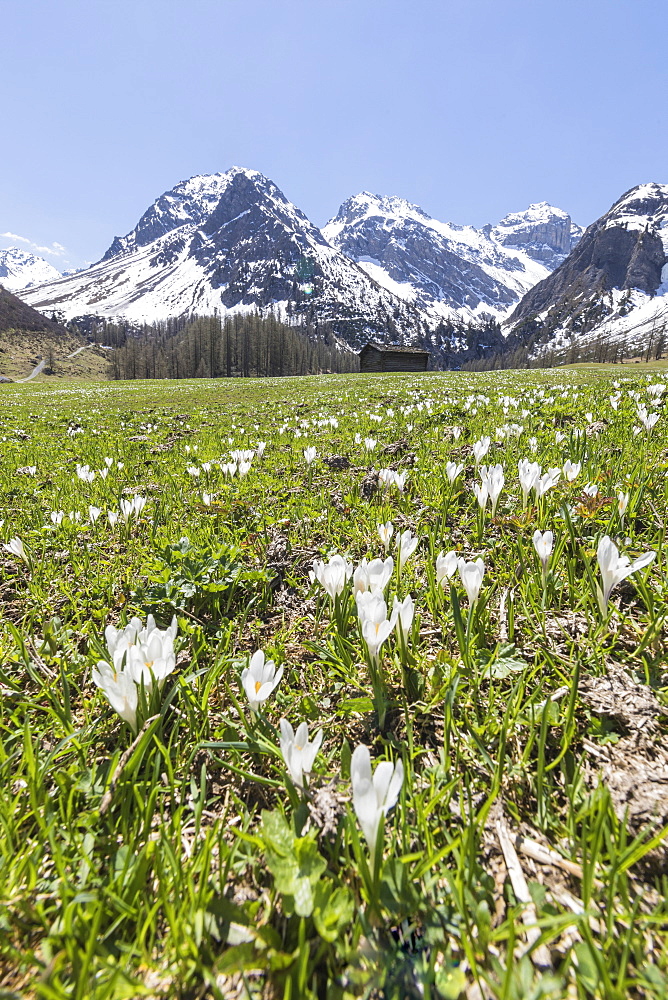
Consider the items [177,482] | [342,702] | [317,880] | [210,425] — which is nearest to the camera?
[317,880]

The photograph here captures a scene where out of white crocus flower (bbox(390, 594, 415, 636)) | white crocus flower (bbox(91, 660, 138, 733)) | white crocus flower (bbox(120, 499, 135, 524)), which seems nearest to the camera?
white crocus flower (bbox(91, 660, 138, 733))

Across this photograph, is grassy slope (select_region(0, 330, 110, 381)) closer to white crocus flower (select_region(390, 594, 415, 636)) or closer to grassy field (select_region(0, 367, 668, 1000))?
grassy field (select_region(0, 367, 668, 1000))

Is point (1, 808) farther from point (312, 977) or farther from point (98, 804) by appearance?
point (312, 977)

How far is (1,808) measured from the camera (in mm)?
1290

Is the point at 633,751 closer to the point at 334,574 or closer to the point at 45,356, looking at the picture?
the point at 334,574

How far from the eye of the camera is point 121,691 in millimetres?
1473

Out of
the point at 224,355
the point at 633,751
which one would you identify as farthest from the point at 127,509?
the point at 224,355

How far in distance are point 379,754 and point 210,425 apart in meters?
9.68

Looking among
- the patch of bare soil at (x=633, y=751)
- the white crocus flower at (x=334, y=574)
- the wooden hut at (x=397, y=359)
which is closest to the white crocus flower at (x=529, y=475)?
the patch of bare soil at (x=633, y=751)

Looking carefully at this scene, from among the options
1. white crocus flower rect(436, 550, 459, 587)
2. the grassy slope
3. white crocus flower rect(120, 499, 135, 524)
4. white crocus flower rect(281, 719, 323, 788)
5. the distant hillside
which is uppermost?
the distant hillside

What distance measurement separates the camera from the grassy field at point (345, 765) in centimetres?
96

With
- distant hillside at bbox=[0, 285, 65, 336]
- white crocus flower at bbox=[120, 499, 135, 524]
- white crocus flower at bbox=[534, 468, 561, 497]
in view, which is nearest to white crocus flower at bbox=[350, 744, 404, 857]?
white crocus flower at bbox=[534, 468, 561, 497]

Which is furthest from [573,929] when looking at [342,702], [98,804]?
[98,804]

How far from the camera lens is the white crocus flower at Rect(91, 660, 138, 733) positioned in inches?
56.9
